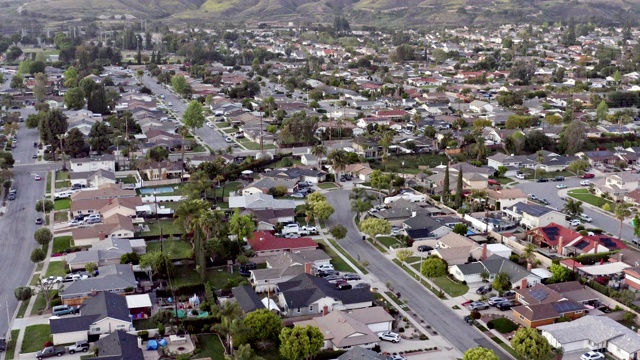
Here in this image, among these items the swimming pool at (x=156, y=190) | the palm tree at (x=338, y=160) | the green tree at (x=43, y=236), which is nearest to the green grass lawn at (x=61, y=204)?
the swimming pool at (x=156, y=190)

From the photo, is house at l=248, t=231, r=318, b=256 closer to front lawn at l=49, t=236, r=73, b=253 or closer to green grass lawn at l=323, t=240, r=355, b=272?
green grass lawn at l=323, t=240, r=355, b=272

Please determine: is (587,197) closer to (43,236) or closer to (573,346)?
(573,346)

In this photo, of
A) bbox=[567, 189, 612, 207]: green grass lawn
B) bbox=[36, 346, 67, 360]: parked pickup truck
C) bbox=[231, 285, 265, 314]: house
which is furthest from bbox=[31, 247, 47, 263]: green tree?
bbox=[567, 189, 612, 207]: green grass lawn

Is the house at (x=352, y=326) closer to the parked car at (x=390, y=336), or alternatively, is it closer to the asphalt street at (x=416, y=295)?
the parked car at (x=390, y=336)

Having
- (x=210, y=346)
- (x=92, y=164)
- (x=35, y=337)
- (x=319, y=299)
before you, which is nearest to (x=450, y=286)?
(x=319, y=299)

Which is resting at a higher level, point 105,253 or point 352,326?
point 352,326

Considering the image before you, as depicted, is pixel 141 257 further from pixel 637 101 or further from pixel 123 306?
pixel 637 101
